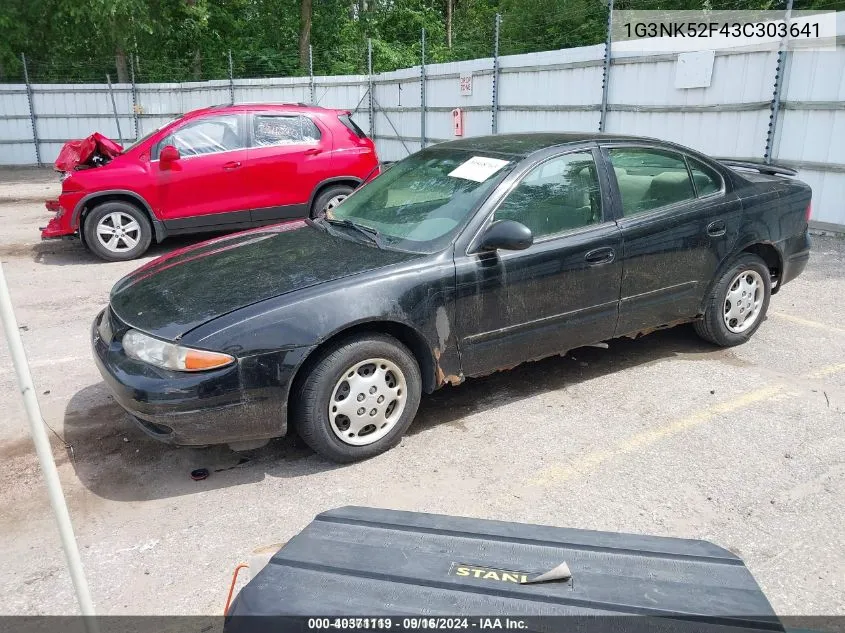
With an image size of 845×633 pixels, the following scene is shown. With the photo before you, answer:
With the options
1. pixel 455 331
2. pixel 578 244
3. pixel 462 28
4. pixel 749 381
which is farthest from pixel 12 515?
pixel 462 28

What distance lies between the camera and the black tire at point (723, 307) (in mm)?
4832

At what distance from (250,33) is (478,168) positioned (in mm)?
26840

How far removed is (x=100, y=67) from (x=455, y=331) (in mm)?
22581

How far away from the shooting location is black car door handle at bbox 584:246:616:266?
418 centimetres

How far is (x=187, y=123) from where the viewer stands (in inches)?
331

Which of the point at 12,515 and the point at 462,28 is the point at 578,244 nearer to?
the point at 12,515

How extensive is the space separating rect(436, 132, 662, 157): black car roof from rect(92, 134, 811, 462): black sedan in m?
0.02

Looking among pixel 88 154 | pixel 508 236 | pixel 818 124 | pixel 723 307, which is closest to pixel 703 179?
pixel 723 307

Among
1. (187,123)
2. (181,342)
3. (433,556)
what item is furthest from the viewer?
(187,123)

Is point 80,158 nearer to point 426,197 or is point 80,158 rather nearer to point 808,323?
point 426,197

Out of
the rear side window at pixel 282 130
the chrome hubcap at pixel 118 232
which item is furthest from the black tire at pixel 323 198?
the chrome hubcap at pixel 118 232

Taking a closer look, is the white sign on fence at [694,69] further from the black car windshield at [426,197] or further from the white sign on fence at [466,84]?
the black car windshield at [426,197]

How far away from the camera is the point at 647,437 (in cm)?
387

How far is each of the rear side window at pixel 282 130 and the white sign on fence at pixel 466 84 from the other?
5550 mm
